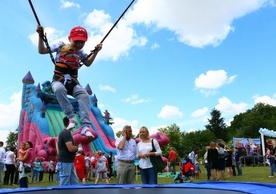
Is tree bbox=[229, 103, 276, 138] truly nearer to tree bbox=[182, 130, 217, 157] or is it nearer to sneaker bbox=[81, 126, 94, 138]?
tree bbox=[182, 130, 217, 157]

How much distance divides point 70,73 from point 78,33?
35cm

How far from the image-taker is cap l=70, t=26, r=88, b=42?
121 inches

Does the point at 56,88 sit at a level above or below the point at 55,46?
below

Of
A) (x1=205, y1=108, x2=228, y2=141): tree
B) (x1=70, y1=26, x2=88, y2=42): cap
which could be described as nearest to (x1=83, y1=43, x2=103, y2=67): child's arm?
(x1=70, y1=26, x2=88, y2=42): cap

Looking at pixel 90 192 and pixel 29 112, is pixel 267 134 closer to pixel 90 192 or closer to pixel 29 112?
pixel 29 112

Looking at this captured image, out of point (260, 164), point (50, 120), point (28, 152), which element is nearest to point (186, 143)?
point (260, 164)

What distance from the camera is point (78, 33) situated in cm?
308

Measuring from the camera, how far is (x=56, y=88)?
9.90ft

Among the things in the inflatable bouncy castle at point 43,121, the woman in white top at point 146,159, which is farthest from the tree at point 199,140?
the woman in white top at point 146,159

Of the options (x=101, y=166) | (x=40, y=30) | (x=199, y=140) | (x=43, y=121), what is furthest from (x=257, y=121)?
(x=40, y=30)

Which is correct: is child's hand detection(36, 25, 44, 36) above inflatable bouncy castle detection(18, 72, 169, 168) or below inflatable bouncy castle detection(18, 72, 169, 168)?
below

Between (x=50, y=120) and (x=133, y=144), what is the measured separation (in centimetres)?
1190

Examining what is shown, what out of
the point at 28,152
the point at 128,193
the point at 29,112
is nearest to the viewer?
the point at 128,193

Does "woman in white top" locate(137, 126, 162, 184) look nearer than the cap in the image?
No
